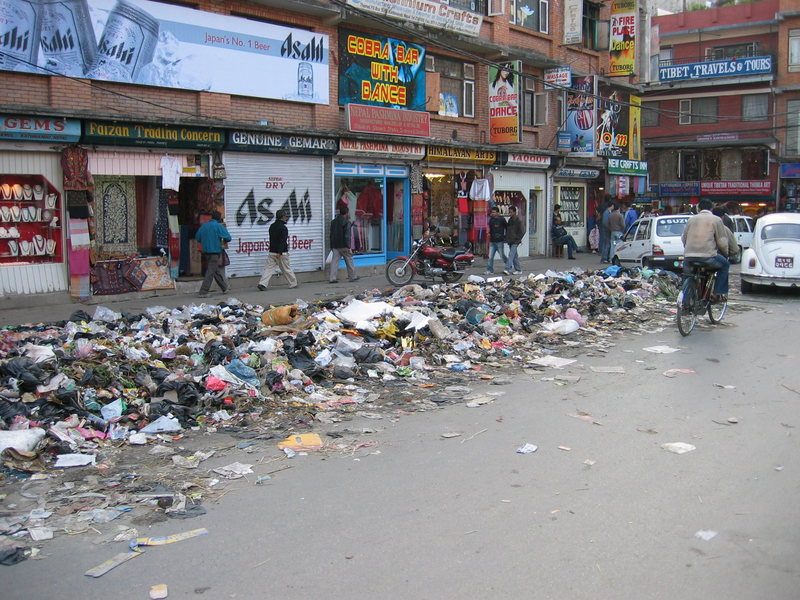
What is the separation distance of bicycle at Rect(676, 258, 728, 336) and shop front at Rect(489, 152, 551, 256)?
14.1 meters

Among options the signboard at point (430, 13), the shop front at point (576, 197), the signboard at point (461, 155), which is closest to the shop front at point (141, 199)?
the signboard at point (430, 13)

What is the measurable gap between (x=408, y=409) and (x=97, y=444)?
287 cm

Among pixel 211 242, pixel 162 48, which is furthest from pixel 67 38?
pixel 211 242

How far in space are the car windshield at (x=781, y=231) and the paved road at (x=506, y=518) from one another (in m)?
9.58

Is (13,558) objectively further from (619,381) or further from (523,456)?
(619,381)

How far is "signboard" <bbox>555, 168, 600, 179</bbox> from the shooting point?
95.0ft

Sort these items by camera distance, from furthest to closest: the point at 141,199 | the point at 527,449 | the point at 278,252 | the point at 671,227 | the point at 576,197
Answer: the point at 576,197 → the point at 671,227 → the point at 278,252 → the point at 141,199 → the point at 527,449

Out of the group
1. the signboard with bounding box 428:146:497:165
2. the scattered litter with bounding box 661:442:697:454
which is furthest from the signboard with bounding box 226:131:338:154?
the scattered litter with bounding box 661:442:697:454

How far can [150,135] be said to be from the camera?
1527cm

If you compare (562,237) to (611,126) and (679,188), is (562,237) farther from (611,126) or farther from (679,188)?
(679,188)

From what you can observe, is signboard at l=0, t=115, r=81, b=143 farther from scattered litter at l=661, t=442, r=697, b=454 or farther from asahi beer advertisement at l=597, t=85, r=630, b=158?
asahi beer advertisement at l=597, t=85, r=630, b=158

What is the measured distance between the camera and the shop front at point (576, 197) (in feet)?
96.4

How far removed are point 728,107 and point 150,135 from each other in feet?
131

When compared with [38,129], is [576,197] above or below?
below
